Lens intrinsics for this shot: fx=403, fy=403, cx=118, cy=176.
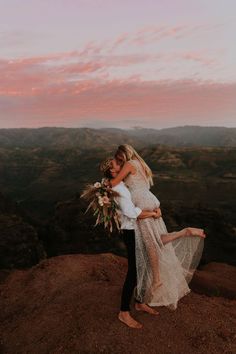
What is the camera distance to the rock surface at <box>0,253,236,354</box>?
7164 mm

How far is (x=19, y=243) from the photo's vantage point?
162 ft

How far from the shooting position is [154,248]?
7.23 metres

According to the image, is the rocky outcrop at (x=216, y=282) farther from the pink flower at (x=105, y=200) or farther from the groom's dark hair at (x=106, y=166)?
the groom's dark hair at (x=106, y=166)

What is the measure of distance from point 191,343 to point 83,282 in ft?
16.2

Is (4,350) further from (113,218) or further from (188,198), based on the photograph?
(188,198)

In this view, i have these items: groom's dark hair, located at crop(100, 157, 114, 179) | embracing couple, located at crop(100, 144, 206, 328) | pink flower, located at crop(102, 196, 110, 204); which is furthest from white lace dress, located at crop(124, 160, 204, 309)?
pink flower, located at crop(102, 196, 110, 204)

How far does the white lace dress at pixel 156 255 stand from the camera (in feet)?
23.2

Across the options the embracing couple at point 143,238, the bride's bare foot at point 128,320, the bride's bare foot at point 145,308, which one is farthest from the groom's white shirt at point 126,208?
the bride's bare foot at point 145,308

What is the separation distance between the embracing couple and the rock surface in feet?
1.32

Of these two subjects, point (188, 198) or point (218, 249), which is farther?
point (188, 198)

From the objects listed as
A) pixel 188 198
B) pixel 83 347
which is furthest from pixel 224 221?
pixel 188 198

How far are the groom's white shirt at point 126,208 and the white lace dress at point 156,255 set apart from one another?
0.39 ft

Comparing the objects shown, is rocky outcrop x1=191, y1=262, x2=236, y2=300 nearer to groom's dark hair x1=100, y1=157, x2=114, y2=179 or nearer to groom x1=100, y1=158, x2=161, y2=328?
groom x1=100, y1=158, x2=161, y2=328

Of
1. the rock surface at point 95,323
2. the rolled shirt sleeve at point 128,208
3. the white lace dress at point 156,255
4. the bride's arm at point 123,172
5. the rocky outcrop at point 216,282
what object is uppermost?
the bride's arm at point 123,172
